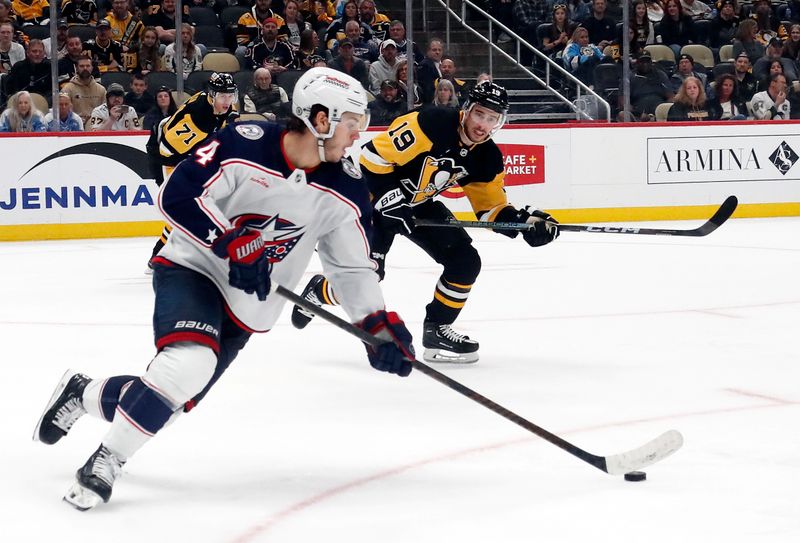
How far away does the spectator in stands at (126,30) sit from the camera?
908cm

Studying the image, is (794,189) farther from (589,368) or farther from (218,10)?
(589,368)

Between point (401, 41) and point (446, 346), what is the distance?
5.53 metres

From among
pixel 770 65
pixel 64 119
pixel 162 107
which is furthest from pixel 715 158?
pixel 64 119

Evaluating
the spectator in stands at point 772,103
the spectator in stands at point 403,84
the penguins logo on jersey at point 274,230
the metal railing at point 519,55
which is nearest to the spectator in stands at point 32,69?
the spectator in stands at point 403,84

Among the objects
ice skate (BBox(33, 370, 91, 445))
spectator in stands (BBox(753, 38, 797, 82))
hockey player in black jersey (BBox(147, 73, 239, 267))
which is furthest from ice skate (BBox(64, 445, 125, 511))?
spectator in stands (BBox(753, 38, 797, 82))

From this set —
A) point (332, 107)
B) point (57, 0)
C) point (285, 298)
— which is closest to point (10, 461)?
point (285, 298)

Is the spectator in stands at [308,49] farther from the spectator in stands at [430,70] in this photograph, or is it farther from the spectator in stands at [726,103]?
the spectator in stands at [726,103]

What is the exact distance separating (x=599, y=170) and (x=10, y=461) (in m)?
7.44

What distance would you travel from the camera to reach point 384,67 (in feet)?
31.0

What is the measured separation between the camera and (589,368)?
4152mm

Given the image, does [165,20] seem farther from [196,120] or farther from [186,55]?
[196,120]

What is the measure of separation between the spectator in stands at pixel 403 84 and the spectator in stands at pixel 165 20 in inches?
65.4

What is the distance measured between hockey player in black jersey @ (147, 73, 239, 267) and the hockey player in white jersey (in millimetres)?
3386

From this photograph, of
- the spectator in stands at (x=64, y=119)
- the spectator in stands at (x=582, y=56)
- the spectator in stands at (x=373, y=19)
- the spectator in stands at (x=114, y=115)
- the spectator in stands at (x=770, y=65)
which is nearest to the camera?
the spectator in stands at (x=64, y=119)
